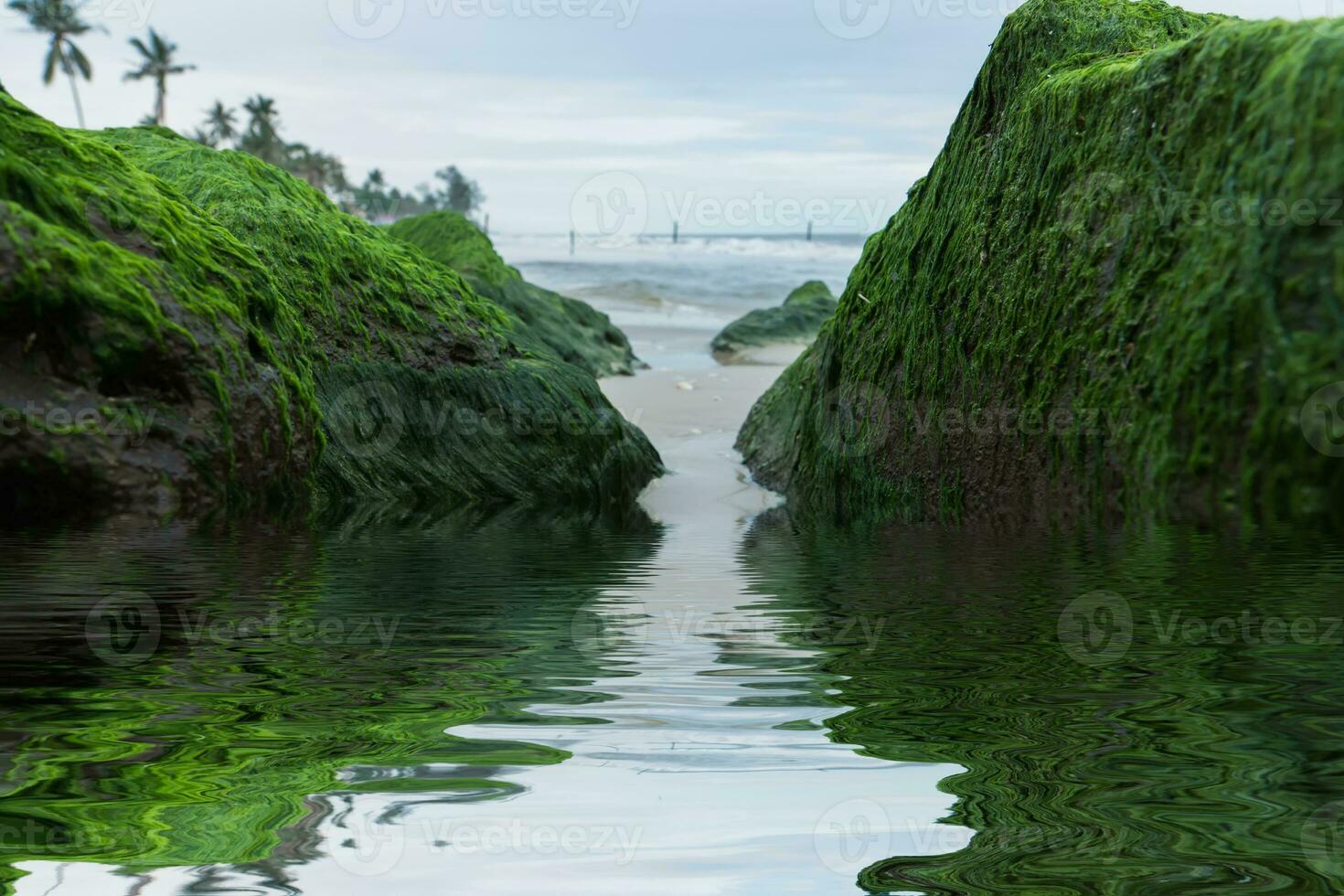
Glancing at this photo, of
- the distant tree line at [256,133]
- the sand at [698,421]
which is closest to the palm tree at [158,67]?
the distant tree line at [256,133]

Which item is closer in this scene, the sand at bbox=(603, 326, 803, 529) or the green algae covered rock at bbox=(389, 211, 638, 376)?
the sand at bbox=(603, 326, 803, 529)

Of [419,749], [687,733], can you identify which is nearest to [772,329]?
[687,733]

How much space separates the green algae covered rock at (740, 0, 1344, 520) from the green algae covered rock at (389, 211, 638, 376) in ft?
27.6

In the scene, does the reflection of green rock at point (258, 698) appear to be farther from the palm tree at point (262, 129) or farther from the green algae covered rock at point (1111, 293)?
the palm tree at point (262, 129)

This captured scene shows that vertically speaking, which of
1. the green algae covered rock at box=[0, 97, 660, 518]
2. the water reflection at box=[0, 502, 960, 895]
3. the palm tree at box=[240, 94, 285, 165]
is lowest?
the water reflection at box=[0, 502, 960, 895]

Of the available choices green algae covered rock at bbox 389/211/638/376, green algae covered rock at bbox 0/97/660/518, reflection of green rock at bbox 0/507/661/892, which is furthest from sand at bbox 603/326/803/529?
reflection of green rock at bbox 0/507/661/892

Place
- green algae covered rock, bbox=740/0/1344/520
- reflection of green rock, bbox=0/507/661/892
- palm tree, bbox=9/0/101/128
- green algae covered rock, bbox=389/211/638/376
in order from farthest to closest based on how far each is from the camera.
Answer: palm tree, bbox=9/0/101/128 < green algae covered rock, bbox=389/211/638/376 < green algae covered rock, bbox=740/0/1344/520 < reflection of green rock, bbox=0/507/661/892

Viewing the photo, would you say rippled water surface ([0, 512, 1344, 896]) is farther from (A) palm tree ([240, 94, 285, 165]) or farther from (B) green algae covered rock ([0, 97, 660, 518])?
(A) palm tree ([240, 94, 285, 165])

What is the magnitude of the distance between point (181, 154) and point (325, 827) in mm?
8216

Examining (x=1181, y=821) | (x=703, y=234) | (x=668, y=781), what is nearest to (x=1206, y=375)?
(x=1181, y=821)

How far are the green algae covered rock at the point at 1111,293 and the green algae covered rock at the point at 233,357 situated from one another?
2287mm

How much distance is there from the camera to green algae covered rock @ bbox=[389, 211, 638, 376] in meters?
15.2

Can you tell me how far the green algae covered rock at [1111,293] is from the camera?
124 inches

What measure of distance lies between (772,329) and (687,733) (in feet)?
61.8
